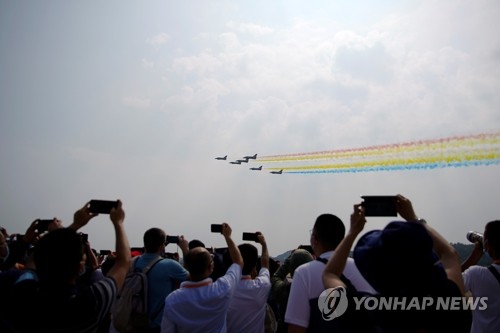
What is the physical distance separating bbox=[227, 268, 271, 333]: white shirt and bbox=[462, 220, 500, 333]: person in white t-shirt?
306 centimetres

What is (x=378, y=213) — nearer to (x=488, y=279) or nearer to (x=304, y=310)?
(x=304, y=310)

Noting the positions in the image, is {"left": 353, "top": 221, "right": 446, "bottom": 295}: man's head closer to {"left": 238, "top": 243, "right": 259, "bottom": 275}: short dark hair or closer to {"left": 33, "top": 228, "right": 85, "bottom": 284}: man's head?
{"left": 33, "top": 228, "right": 85, "bottom": 284}: man's head

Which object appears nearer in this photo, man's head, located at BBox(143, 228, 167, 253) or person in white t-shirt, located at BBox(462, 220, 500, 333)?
person in white t-shirt, located at BBox(462, 220, 500, 333)

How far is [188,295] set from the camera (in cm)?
491

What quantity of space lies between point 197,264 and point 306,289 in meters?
1.77

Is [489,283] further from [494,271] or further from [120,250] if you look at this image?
[120,250]

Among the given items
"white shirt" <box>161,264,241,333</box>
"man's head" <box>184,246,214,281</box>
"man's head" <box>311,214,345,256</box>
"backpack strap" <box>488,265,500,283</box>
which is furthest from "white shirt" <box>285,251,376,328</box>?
"backpack strap" <box>488,265,500,283</box>

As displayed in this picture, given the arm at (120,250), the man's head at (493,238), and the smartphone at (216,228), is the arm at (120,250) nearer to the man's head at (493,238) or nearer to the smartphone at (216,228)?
the smartphone at (216,228)

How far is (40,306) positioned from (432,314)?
10.1 ft

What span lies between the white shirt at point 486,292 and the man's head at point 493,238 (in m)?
0.20

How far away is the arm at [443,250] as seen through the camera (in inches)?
124

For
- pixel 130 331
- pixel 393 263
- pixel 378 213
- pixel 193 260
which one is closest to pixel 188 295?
pixel 193 260

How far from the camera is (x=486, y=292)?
5238 millimetres

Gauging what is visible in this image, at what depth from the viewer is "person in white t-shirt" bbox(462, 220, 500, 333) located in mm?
5164
